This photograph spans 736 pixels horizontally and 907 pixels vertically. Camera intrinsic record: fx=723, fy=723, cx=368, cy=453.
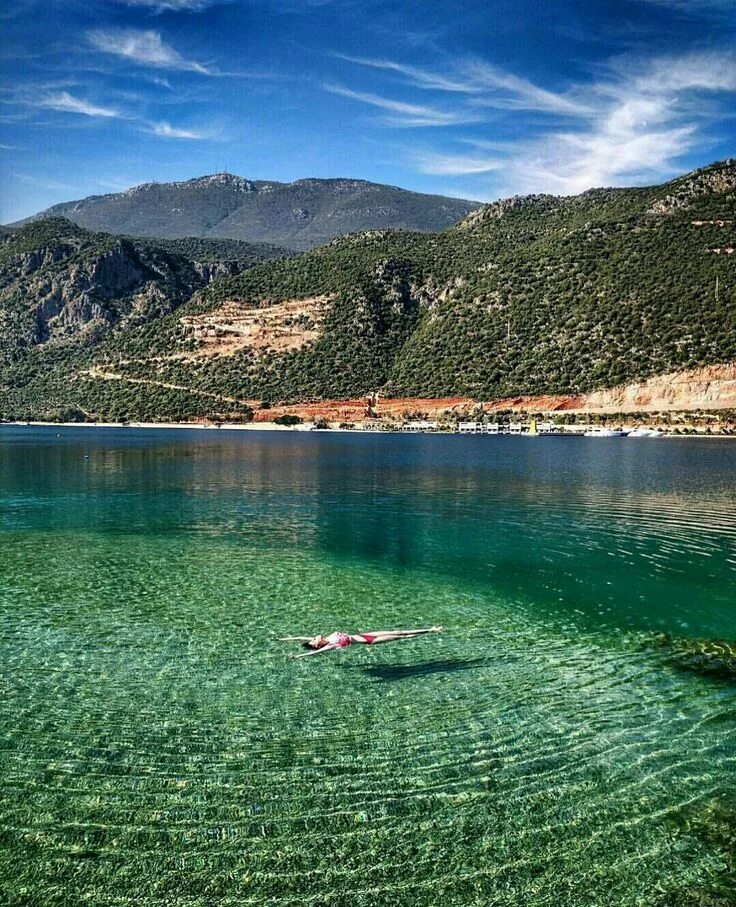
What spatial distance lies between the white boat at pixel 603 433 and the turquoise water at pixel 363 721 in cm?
6738

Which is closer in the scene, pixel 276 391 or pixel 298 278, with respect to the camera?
pixel 276 391

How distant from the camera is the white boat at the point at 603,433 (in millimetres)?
88706

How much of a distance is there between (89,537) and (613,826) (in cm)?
1896

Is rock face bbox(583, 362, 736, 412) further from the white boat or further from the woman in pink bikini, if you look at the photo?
the woman in pink bikini

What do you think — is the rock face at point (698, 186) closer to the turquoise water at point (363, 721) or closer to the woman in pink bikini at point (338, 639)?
the turquoise water at point (363, 721)

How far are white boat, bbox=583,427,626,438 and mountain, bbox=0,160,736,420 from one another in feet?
22.8

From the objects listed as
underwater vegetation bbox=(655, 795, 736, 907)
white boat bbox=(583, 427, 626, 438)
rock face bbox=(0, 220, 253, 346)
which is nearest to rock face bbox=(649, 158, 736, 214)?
white boat bbox=(583, 427, 626, 438)

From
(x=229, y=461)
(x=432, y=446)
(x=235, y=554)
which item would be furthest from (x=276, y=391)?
(x=235, y=554)

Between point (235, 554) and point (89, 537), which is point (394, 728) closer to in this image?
point (235, 554)

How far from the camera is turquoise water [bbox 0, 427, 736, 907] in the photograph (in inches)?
265

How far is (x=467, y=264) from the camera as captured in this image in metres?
127

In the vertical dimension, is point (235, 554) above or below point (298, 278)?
below

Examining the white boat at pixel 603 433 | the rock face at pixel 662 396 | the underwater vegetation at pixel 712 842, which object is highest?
the rock face at pixel 662 396

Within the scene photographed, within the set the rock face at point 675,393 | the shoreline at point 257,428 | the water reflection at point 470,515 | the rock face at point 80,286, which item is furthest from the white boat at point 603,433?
the rock face at point 80,286
